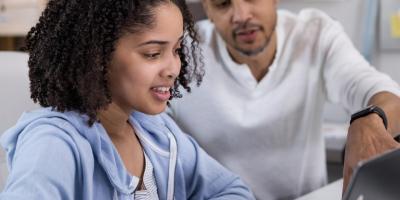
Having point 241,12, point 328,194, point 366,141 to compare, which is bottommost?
point 328,194

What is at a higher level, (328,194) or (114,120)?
(114,120)

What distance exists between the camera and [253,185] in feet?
4.84

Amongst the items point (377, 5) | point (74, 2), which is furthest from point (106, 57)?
point (377, 5)

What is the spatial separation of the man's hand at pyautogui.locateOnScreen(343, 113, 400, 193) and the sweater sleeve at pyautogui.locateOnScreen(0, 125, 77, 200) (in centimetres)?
42

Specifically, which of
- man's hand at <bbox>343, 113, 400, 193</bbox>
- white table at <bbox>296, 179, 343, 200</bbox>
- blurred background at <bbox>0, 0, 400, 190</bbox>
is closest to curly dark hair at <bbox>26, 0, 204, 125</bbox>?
man's hand at <bbox>343, 113, 400, 193</bbox>

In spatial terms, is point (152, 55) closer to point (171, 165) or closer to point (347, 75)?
point (171, 165)

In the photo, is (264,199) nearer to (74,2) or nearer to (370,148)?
(370,148)

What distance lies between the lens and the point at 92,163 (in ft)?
2.74

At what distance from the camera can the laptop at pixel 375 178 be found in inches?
21.4

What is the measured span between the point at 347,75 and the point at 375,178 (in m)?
0.82

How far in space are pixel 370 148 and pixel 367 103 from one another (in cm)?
35

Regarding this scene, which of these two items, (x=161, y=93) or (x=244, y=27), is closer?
(x=161, y=93)

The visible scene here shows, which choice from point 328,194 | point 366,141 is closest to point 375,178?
point 366,141

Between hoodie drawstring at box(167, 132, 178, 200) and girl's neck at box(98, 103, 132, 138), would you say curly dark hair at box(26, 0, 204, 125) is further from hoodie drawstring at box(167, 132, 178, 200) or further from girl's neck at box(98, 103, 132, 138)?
hoodie drawstring at box(167, 132, 178, 200)
